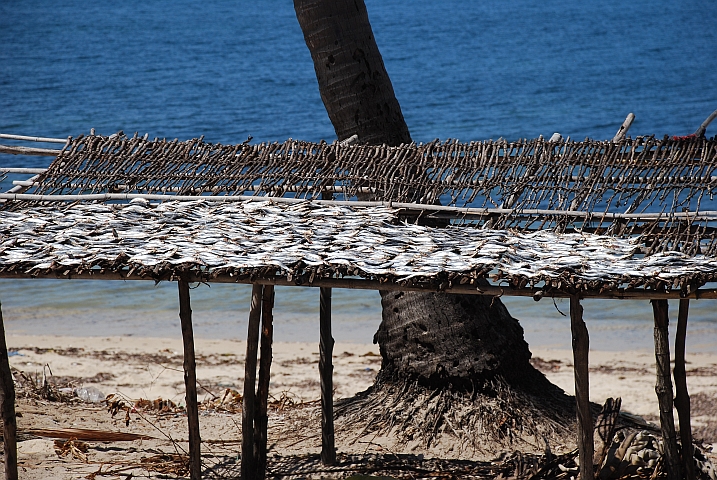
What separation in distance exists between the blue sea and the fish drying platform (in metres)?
4.95

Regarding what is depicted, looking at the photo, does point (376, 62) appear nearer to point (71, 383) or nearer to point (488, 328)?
point (488, 328)

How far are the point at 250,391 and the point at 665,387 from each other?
8.37ft

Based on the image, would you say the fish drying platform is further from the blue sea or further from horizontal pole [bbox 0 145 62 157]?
the blue sea

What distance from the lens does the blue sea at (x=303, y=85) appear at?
11266 mm

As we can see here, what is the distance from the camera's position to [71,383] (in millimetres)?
8211

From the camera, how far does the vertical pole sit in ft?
14.2

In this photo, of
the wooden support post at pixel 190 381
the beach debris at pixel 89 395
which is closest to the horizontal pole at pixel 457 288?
the wooden support post at pixel 190 381

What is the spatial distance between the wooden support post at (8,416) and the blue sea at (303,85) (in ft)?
18.5

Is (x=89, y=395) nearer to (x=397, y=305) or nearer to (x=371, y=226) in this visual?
(x=397, y=305)

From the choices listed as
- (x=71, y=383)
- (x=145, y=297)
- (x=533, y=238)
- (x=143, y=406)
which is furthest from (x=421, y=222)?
(x=145, y=297)

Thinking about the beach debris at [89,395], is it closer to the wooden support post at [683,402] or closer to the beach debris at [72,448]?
the beach debris at [72,448]

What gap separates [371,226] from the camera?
469cm

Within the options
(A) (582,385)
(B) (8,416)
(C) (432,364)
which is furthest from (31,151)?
(A) (582,385)

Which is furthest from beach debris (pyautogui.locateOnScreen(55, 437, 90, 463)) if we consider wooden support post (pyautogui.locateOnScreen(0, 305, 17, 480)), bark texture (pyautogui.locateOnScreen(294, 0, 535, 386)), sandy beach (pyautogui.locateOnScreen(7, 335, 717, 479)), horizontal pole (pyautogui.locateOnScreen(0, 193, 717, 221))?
Result: bark texture (pyautogui.locateOnScreen(294, 0, 535, 386))
